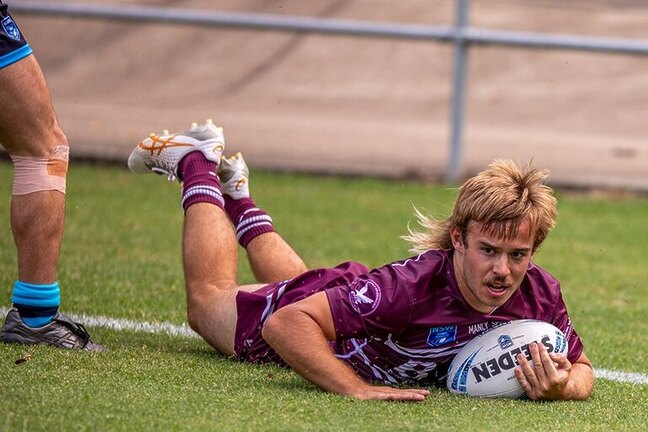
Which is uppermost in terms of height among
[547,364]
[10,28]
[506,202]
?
[10,28]

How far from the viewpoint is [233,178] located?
5992mm

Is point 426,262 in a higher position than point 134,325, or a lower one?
higher

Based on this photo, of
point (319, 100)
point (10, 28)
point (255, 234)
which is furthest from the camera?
point (319, 100)

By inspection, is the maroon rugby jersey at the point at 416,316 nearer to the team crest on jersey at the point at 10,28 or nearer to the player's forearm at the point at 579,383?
the player's forearm at the point at 579,383

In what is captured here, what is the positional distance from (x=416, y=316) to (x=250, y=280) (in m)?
2.58

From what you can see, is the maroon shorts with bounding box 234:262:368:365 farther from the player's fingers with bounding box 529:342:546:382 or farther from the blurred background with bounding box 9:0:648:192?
the blurred background with bounding box 9:0:648:192

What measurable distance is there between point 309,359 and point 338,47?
10.3m

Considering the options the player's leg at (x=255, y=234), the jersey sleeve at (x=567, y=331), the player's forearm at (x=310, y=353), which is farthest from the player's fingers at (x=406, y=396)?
the player's leg at (x=255, y=234)

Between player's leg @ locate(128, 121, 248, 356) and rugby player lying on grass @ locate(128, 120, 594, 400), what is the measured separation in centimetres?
1

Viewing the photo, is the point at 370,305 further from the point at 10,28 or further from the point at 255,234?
the point at 10,28

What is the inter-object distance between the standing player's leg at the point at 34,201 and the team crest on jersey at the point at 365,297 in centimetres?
120

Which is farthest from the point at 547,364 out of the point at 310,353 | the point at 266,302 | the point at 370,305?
the point at 266,302

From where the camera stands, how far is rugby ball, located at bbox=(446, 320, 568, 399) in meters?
4.55

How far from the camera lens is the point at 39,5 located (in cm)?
1088
